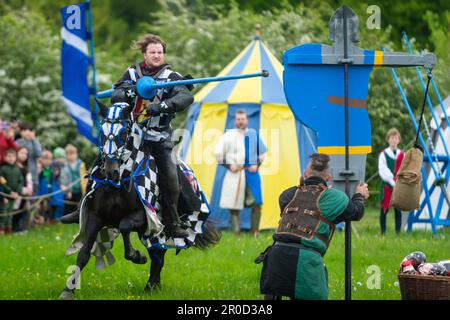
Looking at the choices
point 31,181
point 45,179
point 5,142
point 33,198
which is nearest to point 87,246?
point 5,142

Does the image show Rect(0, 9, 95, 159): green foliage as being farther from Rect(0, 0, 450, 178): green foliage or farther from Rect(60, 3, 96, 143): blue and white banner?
Rect(60, 3, 96, 143): blue and white banner

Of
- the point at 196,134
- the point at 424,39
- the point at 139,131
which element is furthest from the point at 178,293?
the point at 424,39

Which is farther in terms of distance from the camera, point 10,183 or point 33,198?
point 33,198

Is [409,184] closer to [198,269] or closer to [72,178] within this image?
[198,269]

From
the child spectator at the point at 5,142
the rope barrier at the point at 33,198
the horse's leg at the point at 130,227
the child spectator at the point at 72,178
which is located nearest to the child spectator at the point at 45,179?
the rope barrier at the point at 33,198

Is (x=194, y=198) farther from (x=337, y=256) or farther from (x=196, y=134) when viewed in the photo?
(x=196, y=134)

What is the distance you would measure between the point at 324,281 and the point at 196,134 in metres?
10.3

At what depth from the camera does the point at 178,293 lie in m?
11.4

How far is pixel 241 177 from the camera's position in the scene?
17.6m

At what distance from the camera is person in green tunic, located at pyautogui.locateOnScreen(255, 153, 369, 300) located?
30.0 ft

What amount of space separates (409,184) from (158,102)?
256cm

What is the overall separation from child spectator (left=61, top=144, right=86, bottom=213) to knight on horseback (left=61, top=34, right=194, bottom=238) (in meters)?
8.68

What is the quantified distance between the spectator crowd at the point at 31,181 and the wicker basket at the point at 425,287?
364 inches

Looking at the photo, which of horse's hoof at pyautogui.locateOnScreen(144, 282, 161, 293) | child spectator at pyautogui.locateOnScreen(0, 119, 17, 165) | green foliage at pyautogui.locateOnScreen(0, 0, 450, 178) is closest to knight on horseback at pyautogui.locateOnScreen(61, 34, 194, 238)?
horse's hoof at pyautogui.locateOnScreen(144, 282, 161, 293)
